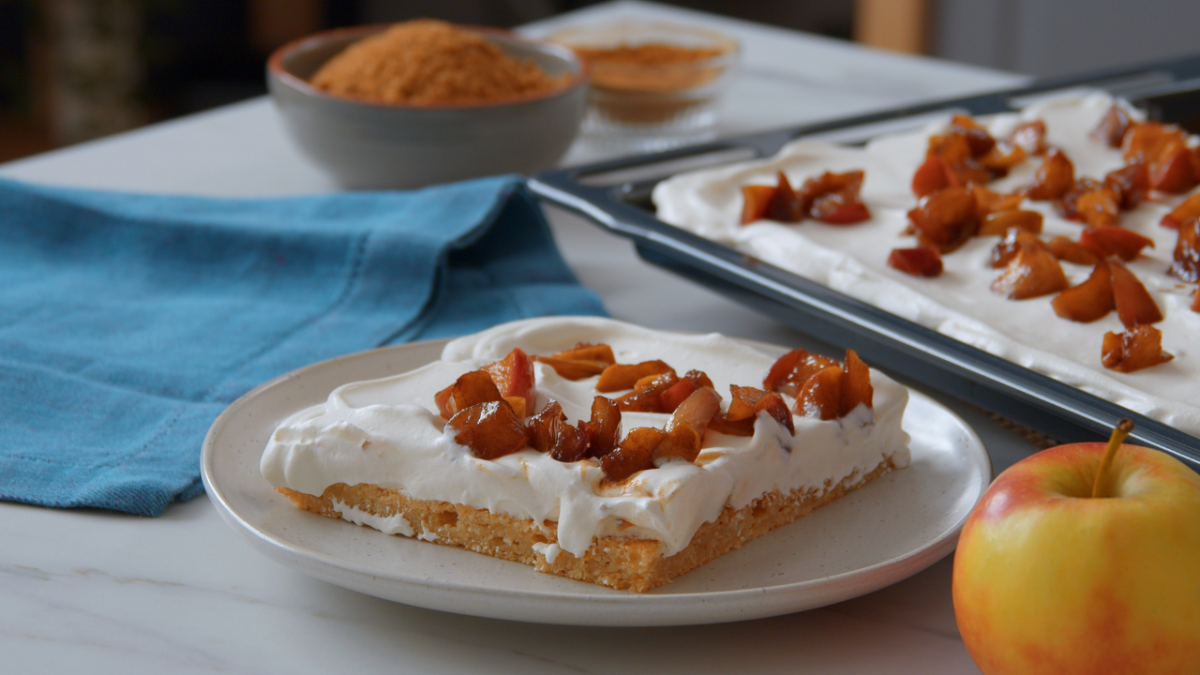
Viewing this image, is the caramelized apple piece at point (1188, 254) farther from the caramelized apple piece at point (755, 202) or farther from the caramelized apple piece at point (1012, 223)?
the caramelized apple piece at point (755, 202)

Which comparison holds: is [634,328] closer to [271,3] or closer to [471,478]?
[471,478]

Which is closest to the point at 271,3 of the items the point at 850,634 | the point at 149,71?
the point at 149,71

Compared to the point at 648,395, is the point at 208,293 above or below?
below

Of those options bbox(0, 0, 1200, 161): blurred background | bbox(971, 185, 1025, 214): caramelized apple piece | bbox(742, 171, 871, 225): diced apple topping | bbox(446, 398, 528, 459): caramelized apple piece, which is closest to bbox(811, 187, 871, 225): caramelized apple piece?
bbox(742, 171, 871, 225): diced apple topping

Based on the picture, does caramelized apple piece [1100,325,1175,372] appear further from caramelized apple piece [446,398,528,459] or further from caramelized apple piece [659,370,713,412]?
caramelized apple piece [446,398,528,459]

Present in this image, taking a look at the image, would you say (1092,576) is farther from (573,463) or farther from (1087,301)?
(1087,301)

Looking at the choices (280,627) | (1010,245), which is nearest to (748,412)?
(280,627)
